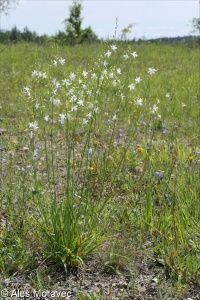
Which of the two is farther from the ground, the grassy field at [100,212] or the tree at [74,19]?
the tree at [74,19]

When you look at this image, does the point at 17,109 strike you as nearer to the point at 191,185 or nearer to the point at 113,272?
the point at 191,185

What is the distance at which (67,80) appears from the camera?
8.85 feet

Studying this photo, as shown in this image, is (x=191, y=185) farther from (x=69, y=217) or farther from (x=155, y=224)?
(x=69, y=217)

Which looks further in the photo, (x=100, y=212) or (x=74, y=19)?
(x=74, y=19)

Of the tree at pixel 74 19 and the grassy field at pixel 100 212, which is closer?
the grassy field at pixel 100 212

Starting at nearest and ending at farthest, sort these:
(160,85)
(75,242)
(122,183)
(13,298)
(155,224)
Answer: (13,298) → (75,242) → (155,224) → (122,183) → (160,85)

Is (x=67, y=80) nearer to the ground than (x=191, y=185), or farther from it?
farther from it

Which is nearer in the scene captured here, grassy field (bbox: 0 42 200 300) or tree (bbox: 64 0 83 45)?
grassy field (bbox: 0 42 200 300)

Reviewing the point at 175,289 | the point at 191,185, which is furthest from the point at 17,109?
the point at 175,289

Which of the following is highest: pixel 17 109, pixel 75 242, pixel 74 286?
pixel 17 109

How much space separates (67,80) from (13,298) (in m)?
1.25

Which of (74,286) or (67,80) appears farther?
(67,80)

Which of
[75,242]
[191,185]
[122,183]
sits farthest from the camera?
[122,183]

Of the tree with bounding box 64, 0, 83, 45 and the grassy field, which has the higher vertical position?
the tree with bounding box 64, 0, 83, 45
